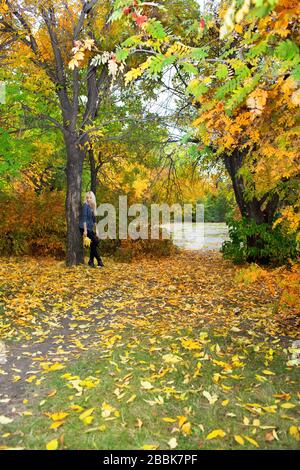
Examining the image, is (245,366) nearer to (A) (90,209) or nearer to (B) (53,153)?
(A) (90,209)

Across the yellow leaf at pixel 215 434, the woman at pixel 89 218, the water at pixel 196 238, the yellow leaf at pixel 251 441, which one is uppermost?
the woman at pixel 89 218

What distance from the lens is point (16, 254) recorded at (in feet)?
42.1

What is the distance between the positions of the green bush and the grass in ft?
19.7

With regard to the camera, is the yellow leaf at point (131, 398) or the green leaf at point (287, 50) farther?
the yellow leaf at point (131, 398)

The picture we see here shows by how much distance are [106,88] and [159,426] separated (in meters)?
9.02

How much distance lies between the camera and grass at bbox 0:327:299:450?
2.93 metres

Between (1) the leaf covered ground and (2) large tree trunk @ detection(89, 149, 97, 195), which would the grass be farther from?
(2) large tree trunk @ detection(89, 149, 97, 195)

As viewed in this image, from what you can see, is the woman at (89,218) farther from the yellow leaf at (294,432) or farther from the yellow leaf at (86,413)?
the yellow leaf at (294,432)

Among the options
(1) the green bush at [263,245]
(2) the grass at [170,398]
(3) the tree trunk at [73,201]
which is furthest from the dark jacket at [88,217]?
(2) the grass at [170,398]

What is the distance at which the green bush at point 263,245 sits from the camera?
34.7 feet

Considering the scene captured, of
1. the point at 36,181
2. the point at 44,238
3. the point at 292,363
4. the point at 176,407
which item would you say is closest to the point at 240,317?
the point at 292,363

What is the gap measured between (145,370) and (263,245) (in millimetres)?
7796

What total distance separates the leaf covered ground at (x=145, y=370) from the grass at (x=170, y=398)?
1cm

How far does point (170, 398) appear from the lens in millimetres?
3535
